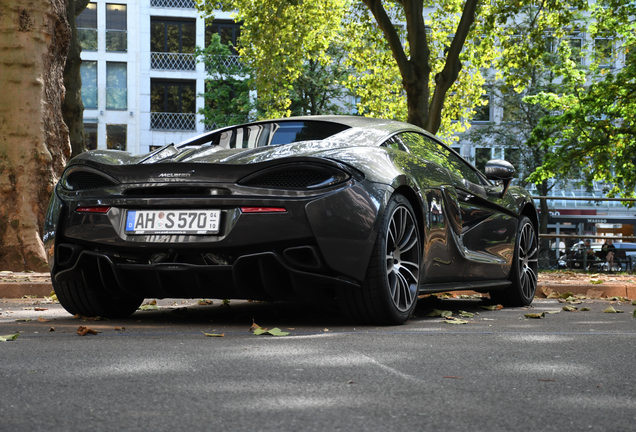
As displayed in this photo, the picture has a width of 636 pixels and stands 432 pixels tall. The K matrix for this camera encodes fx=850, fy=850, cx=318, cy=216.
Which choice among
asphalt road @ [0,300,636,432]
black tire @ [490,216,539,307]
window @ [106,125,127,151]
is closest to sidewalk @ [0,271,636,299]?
black tire @ [490,216,539,307]

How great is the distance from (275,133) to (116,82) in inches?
1577

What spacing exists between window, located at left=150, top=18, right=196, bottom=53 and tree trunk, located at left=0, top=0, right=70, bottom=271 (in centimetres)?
3506

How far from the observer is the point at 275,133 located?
5219mm

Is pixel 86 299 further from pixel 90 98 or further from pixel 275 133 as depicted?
pixel 90 98

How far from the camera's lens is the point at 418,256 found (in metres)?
5.03

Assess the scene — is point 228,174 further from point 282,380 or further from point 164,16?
point 164,16

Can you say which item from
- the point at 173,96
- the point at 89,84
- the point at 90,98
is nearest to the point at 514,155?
the point at 173,96

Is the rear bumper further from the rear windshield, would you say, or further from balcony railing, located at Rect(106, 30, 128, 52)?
balcony railing, located at Rect(106, 30, 128, 52)

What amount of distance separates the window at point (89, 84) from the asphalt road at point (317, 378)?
4003 cm

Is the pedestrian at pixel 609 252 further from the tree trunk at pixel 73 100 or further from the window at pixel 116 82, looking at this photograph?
the window at pixel 116 82

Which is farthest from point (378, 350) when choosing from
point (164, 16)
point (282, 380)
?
point (164, 16)

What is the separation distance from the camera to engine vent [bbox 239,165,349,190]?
14.4 ft

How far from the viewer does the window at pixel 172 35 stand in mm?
43844

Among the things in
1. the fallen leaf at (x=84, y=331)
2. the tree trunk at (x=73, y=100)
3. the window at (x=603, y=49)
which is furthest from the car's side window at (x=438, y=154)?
the window at (x=603, y=49)
